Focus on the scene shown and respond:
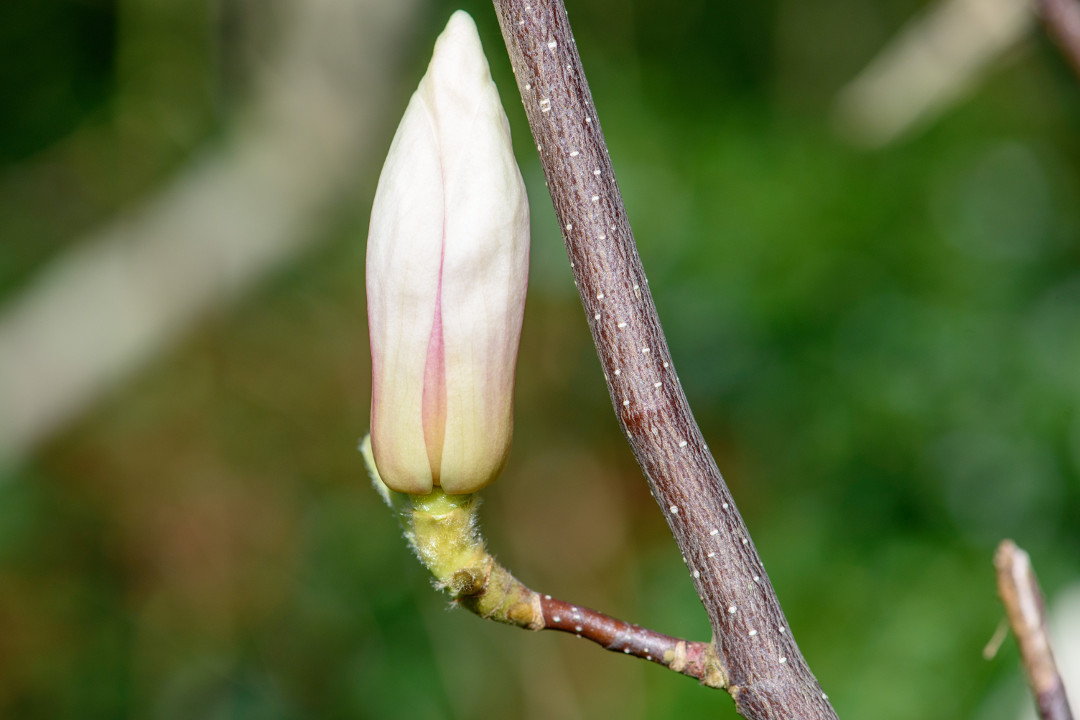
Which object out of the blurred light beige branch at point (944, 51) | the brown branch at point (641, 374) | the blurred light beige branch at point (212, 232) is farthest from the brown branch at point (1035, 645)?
the blurred light beige branch at point (212, 232)

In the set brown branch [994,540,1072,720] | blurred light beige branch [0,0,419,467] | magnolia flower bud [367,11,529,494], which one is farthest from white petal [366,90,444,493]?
blurred light beige branch [0,0,419,467]

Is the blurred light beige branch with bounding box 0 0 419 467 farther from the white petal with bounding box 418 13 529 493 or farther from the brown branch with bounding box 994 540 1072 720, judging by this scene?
the brown branch with bounding box 994 540 1072 720

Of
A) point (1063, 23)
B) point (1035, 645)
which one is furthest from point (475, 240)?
point (1063, 23)

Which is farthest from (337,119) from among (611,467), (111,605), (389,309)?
(389,309)

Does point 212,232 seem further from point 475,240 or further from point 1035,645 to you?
point 1035,645

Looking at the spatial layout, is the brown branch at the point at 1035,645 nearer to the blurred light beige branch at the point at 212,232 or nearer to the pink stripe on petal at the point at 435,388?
the pink stripe on petal at the point at 435,388

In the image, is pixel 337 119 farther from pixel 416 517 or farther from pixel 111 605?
pixel 416 517
